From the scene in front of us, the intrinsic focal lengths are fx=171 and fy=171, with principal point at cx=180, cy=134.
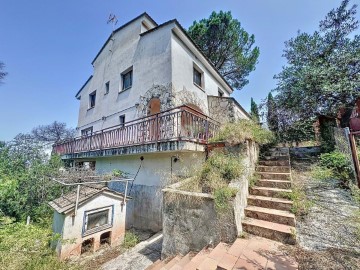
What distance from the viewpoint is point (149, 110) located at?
359 inches

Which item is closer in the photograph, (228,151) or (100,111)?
(228,151)

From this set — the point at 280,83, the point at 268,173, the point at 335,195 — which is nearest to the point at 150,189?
the point at 268,173

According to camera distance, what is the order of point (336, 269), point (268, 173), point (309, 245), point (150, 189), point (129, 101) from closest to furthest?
point (336, 269), point (309, 245), point (268, 173), point (150, 189), point (129, 101)

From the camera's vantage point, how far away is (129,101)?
10.0 meters

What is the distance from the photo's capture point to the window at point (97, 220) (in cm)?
536

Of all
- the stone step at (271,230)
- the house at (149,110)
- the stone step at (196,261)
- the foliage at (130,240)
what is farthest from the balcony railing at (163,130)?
the foliage at (130,240)

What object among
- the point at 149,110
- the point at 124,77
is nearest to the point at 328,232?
the point at 149,110

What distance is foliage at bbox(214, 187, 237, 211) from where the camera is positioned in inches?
130

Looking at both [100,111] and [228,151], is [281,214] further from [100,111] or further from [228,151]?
[100,111]

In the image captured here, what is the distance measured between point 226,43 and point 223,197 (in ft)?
46.9

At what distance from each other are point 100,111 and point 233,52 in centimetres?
1180

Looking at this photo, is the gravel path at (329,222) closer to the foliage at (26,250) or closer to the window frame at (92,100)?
the foliage at (26,250)

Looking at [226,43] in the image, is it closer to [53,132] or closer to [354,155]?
[354,155]

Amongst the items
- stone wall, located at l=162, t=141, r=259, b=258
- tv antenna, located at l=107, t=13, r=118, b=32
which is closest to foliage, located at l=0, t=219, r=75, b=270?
stone wall, located at l=162, t=141, r=259, b=258
